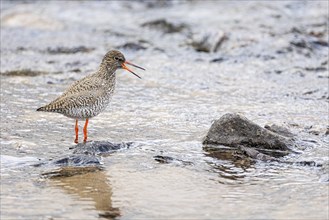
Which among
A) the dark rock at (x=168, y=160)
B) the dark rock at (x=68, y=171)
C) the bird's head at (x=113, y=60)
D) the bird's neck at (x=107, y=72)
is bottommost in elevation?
the dark rock at (x=68, y=171)

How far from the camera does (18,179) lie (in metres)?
7.90

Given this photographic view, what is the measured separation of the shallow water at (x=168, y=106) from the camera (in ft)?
24.4

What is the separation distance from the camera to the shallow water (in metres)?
7.43

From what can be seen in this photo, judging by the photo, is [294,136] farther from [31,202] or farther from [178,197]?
[31,202]

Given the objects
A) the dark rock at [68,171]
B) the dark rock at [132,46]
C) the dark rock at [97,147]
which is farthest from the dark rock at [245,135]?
the dark rock at [132,46]

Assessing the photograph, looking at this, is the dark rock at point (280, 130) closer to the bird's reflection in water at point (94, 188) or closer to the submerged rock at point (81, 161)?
the submerged rock at point (81, 161)

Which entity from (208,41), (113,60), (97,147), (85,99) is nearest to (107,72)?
(113,60)

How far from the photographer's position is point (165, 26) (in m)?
17.2

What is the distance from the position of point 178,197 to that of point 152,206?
0.36 m

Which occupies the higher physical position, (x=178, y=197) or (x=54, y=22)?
(x=54, y=22)

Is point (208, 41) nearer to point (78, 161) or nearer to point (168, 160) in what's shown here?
point (168, 160)

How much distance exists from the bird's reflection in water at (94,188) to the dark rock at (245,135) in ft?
5.64

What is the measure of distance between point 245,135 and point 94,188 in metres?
2.24

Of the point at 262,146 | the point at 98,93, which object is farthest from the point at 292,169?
the point at 98,93
